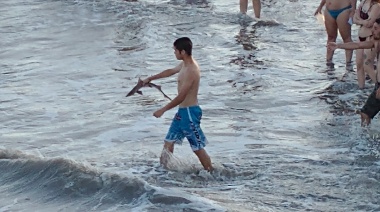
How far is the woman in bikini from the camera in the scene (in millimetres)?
10734

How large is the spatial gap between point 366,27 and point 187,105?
359cm

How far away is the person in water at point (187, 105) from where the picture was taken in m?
8.24

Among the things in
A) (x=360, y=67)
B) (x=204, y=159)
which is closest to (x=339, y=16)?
(x=360, y=67)

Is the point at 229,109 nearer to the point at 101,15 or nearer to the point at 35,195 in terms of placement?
the point at 35,195

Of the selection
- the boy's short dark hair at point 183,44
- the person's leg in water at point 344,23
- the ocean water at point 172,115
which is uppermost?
the boy's short dark hair at point 183,44

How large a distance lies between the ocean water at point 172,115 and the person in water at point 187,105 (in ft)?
1.28

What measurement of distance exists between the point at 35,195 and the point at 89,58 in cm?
675

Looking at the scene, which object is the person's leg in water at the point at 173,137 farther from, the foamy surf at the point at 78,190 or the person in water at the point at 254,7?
the person in water at the point at 254,7

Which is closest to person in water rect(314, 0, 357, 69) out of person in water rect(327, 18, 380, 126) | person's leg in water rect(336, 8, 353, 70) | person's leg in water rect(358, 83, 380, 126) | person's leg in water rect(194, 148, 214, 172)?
person's leg in water rect(336, 8, 353, 70)

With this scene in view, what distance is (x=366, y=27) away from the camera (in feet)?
35.6

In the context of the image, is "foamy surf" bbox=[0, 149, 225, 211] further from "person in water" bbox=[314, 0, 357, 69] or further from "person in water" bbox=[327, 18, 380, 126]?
"person in water" bbox=[314, 0, 357, 69]

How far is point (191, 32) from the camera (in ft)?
55.5

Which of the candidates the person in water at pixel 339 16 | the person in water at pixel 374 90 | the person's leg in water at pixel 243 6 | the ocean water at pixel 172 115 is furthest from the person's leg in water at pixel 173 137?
the person's leg in water at pixel 243 6

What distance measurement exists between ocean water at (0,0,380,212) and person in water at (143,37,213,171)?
1.28 feet
